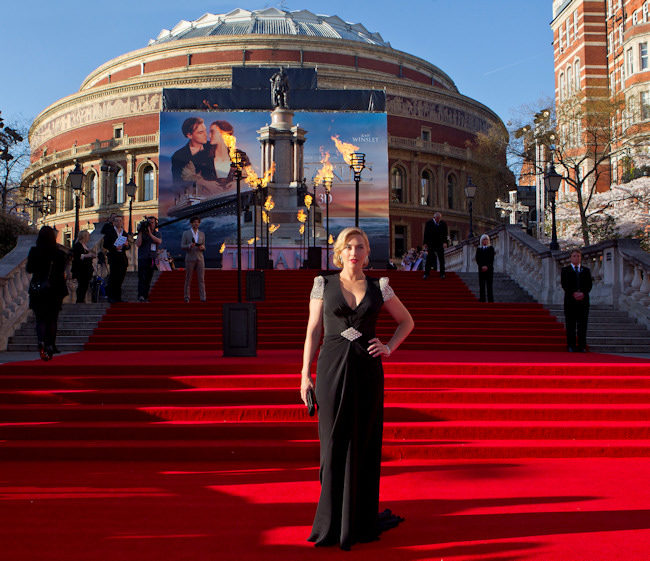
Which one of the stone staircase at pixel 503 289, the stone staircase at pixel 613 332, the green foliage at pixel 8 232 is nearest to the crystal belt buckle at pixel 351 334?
the stone staircase at pixel 613 332

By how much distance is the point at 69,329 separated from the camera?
42.1 feet

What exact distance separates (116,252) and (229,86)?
48.4 m

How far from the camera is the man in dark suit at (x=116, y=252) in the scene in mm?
13812

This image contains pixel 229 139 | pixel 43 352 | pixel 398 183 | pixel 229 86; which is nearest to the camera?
pixel 43 352

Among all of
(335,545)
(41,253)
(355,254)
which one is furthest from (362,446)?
(41,253)

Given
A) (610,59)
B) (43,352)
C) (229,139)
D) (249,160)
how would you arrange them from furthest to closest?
(610,59) → (249,160) → (229,139) → (43,352)

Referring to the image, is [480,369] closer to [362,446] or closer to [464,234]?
[362,446]

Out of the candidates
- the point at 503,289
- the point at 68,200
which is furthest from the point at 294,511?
the point at 68,200

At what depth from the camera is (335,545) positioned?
3885 mm

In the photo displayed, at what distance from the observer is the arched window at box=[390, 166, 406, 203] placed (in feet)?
209

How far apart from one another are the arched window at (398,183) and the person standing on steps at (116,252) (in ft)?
166

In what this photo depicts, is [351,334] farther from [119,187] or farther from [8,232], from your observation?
[119,187]

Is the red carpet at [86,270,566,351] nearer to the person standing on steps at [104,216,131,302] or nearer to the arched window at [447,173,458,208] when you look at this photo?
the person standing on steps at [104,216,131,302]

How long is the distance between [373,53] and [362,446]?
216 feet
